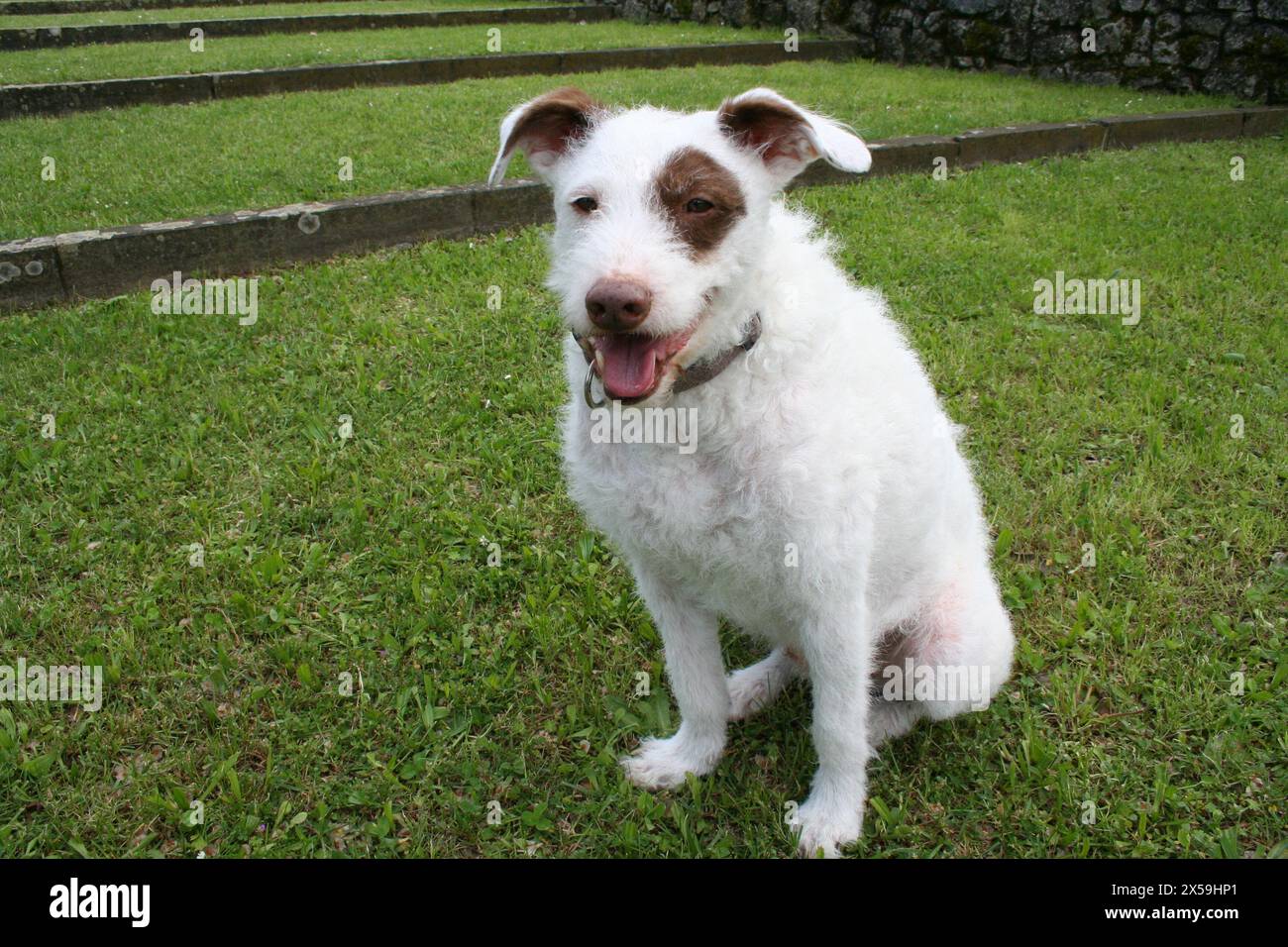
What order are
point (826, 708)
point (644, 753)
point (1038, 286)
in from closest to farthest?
point (826, 708) → point (644, 753) → point (1038, 286)

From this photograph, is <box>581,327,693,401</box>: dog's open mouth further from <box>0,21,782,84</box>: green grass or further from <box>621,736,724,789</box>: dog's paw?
<box>0,21,782,84</box>: green grass

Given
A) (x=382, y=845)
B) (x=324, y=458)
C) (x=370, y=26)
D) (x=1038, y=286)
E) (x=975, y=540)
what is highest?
(x=370, y=26)

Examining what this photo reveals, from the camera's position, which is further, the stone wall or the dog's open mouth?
the stone wall

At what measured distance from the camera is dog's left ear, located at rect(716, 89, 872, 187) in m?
2.21

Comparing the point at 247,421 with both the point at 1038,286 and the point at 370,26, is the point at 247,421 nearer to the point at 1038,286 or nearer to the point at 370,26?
the point at 1038,286

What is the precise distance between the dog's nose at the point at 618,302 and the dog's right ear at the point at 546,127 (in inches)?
24.8

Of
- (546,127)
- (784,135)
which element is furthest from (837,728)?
(546,127)

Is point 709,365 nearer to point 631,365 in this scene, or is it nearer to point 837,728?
point 631,365

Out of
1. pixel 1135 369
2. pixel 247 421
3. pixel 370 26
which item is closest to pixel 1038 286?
pixel 1135 369

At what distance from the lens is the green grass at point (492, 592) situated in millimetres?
2734

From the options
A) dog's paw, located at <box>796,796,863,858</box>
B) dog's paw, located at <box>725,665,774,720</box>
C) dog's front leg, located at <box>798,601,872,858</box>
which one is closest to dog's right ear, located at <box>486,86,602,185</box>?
dog's front leg, located at <box>798,601,872,858</box>

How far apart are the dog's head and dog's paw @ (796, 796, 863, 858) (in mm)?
1409
